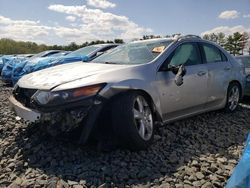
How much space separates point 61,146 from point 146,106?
3.60 ft


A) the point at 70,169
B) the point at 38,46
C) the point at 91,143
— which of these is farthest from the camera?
the point at 38,46

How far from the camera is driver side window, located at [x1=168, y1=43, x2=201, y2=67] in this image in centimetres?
475

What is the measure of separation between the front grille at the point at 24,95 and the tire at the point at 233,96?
143 inches

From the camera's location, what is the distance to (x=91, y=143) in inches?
155

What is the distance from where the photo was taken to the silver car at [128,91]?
3.54 metres

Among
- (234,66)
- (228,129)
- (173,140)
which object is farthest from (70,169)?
(234,66)

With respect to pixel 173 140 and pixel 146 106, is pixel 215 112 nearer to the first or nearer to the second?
pixel 173 140

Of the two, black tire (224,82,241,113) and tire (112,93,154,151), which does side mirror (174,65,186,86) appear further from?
black tire (224,82,241,113)

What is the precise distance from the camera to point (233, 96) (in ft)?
20.9

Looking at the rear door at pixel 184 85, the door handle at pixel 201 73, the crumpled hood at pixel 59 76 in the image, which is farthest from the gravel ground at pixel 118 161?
the door handle at pixel 201 73

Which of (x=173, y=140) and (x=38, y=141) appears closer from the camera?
(x=38, y=141)

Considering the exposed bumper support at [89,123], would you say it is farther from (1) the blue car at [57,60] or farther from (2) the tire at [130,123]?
(1) the blue car at [57,60]

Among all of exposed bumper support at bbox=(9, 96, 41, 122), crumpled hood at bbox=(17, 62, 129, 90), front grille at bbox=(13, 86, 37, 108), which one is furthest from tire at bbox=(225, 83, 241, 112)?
exposed bumper support at bbox=(9, 96, 41, 122)

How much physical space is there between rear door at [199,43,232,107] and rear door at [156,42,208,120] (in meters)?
0.18
